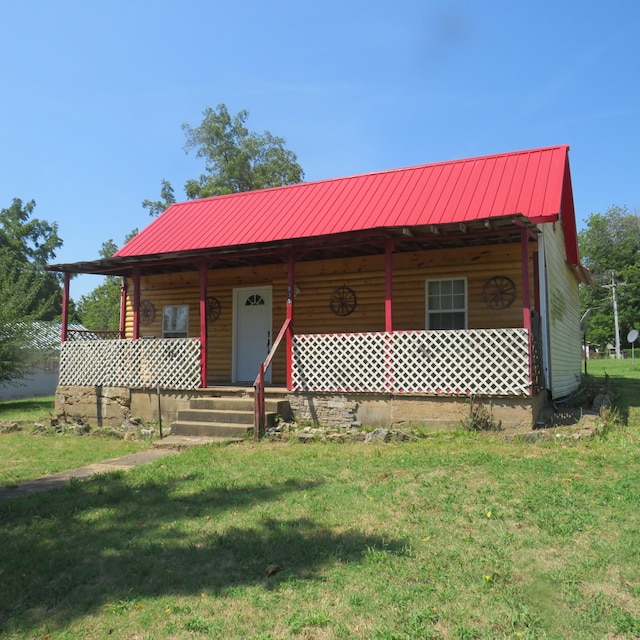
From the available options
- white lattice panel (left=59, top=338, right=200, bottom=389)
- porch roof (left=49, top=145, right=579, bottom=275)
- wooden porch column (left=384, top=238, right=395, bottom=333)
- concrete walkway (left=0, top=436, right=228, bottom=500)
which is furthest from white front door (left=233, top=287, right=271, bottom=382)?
wooden porch column (left=384, top=238, right=395, bottom=333)

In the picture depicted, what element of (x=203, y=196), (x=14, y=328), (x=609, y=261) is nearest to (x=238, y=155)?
(x=203, y=196)

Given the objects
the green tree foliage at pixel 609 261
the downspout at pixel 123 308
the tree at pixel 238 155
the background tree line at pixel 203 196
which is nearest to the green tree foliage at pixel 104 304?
the background tree line at pixel 203 196

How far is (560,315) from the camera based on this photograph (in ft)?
45.4

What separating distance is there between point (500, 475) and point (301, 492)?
2.32 metres

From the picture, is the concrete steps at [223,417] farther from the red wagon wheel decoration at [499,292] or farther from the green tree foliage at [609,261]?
the green tree foliage at [609,261]

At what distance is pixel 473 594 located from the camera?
12.1 ft

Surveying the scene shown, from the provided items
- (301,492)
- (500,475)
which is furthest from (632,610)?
(301,492)

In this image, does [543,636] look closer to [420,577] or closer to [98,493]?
[420,577]

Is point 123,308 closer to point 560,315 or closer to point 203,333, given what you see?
point 203,333

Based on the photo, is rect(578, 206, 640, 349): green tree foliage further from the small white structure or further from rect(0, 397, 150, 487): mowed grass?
rect(0, 397, 150, 487): mowed grass

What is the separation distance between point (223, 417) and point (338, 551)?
6.12m

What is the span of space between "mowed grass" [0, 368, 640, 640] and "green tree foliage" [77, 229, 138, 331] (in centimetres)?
4743

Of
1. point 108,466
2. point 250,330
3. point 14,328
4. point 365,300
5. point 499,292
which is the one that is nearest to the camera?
point 108,466

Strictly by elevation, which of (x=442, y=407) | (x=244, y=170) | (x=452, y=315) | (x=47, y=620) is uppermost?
(x=244, y=170)
